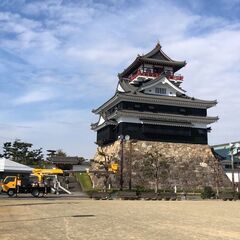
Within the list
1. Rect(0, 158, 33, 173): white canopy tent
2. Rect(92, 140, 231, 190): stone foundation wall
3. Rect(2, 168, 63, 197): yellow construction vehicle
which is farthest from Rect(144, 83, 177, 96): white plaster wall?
Rect(2, 168, 63, 197): yellow construction vehicle

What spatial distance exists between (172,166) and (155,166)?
135 inches

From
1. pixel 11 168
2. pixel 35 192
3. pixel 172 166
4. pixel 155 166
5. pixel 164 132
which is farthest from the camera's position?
pixel 164 132

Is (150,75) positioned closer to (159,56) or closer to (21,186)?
(159,56)

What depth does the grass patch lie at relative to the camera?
54.0 meters

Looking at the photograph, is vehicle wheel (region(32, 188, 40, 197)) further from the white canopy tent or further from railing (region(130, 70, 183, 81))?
railing (region(130, 70, 183, 81))

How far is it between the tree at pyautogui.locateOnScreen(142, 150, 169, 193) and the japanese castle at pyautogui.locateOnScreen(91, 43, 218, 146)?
2.76 metres

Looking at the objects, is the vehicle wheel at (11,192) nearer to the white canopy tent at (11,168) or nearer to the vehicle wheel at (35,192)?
the vehicle wheel at (35,192)

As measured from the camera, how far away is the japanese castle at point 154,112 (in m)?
56.2

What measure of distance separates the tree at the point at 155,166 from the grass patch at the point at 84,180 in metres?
7.79

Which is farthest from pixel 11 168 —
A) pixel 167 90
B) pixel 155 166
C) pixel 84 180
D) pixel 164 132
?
pixel 167 90

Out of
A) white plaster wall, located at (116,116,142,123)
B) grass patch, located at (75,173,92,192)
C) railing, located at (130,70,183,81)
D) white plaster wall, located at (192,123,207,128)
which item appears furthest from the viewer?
railing, located at (130,70,183,81)

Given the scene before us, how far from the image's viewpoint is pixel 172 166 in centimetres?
5684

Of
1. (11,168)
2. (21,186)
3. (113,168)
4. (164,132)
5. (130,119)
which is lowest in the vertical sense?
(21,186)

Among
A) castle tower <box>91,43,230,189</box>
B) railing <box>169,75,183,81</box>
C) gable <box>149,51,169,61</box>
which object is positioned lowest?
castle tower <box>91,43,230,189</box>
